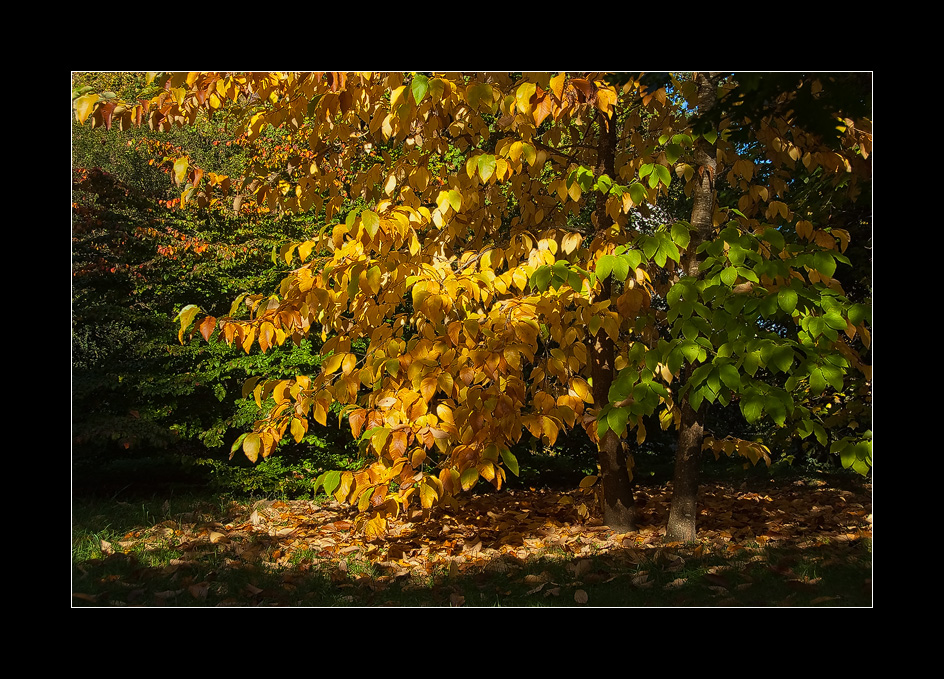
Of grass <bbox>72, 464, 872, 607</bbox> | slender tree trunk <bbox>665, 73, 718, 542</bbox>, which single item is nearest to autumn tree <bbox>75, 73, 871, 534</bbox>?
slender tree trunk <bbox>665, 73, 718, 542</bbox>

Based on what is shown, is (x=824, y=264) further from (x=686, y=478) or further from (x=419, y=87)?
(x=686, y=478)

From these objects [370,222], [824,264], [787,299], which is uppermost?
[370,222]

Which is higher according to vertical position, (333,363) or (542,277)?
(542,277)

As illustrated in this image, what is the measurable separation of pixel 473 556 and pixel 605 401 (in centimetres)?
98

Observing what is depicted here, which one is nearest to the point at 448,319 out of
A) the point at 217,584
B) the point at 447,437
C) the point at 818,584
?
the point at 447,437

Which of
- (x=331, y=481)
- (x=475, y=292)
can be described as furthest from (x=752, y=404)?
(x=331, y=481)

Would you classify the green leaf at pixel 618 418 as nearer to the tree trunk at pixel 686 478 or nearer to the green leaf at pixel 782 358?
the green leaf at pixel 782 358

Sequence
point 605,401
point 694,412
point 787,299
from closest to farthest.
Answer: point 787,299
point 694,412
point 605,401

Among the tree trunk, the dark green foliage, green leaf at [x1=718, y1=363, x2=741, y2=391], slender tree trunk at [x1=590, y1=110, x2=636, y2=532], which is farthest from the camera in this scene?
the dark green foliage

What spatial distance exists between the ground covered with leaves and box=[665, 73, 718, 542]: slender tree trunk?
Result: 14 centimetres

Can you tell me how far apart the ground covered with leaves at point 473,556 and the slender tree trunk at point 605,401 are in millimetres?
107

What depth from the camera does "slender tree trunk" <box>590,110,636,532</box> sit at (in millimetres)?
3457

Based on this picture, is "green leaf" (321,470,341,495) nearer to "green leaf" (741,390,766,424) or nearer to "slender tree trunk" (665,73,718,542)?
"green leaf" (741,390,766,424)

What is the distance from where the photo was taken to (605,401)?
11.3 feet
